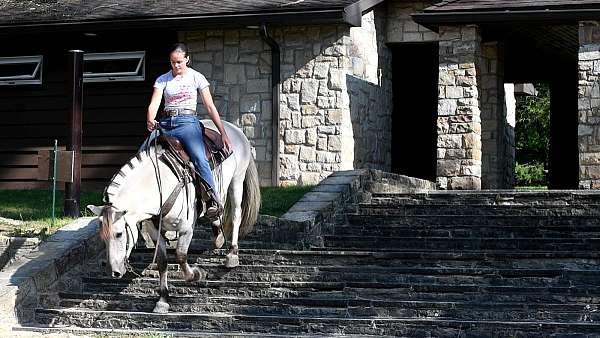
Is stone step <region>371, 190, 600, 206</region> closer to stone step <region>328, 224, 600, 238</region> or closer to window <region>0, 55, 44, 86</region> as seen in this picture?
stone step <region>328, 224, 600, 238</region>

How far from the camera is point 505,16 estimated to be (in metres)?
17.2

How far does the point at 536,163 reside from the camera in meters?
38.4

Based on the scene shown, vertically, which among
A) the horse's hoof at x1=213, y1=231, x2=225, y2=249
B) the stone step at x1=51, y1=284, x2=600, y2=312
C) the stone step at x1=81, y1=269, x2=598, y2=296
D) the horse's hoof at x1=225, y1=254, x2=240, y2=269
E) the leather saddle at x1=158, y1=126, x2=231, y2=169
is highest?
the leather saddle at x1=158, y1=126, x2=231, y2=169

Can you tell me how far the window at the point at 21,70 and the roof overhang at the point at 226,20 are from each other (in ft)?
3.83

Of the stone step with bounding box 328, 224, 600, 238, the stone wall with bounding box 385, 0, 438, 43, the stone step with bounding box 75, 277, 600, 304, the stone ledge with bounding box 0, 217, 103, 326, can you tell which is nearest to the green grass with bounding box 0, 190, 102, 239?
the stone ledge with bounding box 0, 217, 103, 326

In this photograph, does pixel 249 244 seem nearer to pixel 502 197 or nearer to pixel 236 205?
A: pixel 236 205

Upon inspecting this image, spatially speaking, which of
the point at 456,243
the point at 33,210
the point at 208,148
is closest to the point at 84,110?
the point at 33,210

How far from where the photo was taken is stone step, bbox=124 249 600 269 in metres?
11.2

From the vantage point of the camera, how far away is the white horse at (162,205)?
1008 centimetres

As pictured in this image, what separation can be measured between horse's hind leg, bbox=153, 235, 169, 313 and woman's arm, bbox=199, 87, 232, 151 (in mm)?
1246

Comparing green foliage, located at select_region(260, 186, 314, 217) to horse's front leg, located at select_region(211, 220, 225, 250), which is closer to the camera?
horse's front leg, located at select_region(211, 220, 225, 250)

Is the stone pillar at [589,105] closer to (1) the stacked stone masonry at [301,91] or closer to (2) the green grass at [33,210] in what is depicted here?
(1) the stacked stone masonry at [301,91]

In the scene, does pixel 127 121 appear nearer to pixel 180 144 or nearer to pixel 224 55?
pixel 224 55

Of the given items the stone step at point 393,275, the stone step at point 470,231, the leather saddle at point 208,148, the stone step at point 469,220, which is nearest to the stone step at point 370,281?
the stone step at point 393,275
